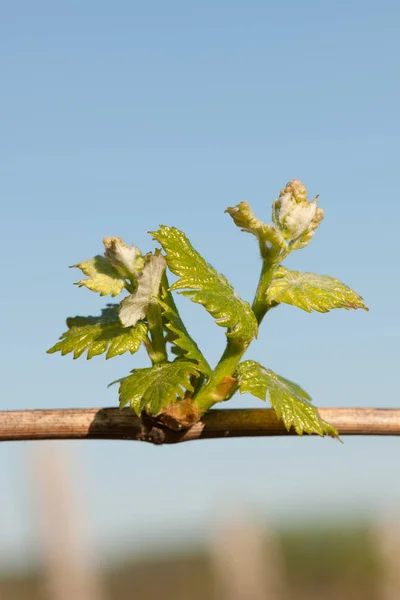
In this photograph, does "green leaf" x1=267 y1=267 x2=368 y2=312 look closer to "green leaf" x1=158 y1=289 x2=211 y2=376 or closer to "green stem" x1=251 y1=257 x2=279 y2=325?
"green stem" x1=251 y1=257 x2=279 y2=325

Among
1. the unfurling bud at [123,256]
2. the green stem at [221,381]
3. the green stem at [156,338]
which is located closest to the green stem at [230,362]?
the green stem at [221,381]

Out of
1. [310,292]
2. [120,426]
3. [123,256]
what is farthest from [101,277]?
[310,292]

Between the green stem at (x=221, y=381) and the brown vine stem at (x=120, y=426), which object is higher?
the green stem at (x=221, y=381)

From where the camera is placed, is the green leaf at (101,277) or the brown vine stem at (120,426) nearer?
the brown vine stem at (120,426)

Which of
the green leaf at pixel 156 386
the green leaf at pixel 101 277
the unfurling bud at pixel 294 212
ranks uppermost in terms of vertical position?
the unfurling bud at pixel 294 212

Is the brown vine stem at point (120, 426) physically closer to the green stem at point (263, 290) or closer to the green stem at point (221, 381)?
the green stem at point (221, 381)

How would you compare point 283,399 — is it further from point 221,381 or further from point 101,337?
point 101,337
